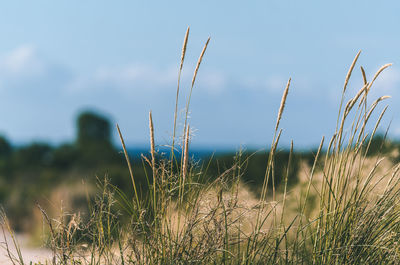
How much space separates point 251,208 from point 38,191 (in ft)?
31.8

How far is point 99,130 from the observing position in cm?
1836

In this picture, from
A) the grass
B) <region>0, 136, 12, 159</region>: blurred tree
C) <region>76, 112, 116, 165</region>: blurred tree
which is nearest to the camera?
the grass

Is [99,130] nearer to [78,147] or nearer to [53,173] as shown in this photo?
[78,147]

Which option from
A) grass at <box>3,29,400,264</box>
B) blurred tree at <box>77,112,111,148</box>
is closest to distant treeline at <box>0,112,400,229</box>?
blurred tree at <box>77,112,111,148</box>

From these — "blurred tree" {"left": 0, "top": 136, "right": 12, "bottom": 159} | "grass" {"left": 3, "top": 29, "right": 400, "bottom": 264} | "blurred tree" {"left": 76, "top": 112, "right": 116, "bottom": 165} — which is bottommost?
"blurred tree" {"left": 0, "top": 136, "right": 12, "bottom": 159}

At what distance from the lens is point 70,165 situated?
1605cm

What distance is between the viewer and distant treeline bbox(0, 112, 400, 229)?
422 inches

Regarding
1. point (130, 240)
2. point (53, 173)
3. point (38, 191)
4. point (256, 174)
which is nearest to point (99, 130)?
point (53, 173)

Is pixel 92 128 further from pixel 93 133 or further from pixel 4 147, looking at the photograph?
pixel 4 147

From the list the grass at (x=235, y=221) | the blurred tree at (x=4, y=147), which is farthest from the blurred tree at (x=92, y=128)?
the grass at (x=235, y=221)

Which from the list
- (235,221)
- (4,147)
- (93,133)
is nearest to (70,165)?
(93,133)

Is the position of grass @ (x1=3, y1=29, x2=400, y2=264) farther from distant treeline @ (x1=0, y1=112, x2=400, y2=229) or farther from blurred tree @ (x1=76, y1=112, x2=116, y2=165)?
blurred tree @ (x1=76, y1=112, x2=116, y2=165)

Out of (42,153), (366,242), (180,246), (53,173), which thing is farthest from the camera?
(42,153)

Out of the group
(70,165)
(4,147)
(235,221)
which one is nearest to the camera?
(235,221)
